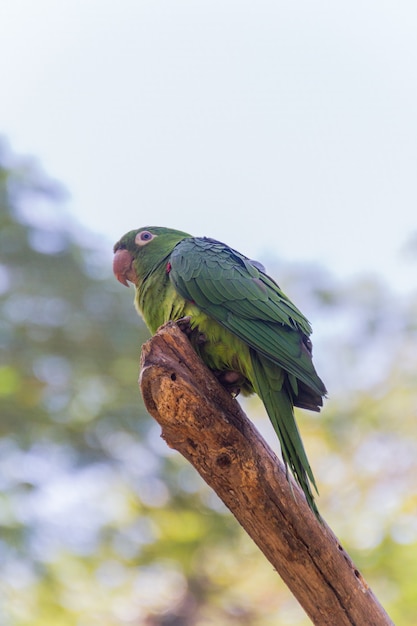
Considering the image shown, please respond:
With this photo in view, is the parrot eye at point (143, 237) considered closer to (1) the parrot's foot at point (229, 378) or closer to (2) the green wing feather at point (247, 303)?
(2) the green wing feather at point (247, 303)

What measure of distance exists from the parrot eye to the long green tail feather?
43.3 inches

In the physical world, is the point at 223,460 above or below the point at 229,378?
below

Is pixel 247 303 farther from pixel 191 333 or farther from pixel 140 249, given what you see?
pixel 140 249

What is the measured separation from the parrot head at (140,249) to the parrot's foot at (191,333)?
623 millimetres

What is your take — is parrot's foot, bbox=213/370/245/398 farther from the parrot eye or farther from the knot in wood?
the parrot eye

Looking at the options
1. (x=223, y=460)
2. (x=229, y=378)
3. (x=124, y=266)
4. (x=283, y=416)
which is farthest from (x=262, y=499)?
(x=124, y=266)

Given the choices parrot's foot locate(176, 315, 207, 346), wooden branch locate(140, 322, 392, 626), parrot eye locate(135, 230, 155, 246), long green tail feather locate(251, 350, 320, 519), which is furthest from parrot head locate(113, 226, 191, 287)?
wooden branch locate(140, 322, 392, 626)

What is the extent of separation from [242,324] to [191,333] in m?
0.25

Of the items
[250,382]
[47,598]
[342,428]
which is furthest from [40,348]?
[250,382]

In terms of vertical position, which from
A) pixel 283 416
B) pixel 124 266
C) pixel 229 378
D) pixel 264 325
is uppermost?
pixel 124 266

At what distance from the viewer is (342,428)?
8828 mm

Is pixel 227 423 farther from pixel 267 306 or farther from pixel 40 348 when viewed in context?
pixel 40 348

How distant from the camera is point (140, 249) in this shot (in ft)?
12.3

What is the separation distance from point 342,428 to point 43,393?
3.77 metres
